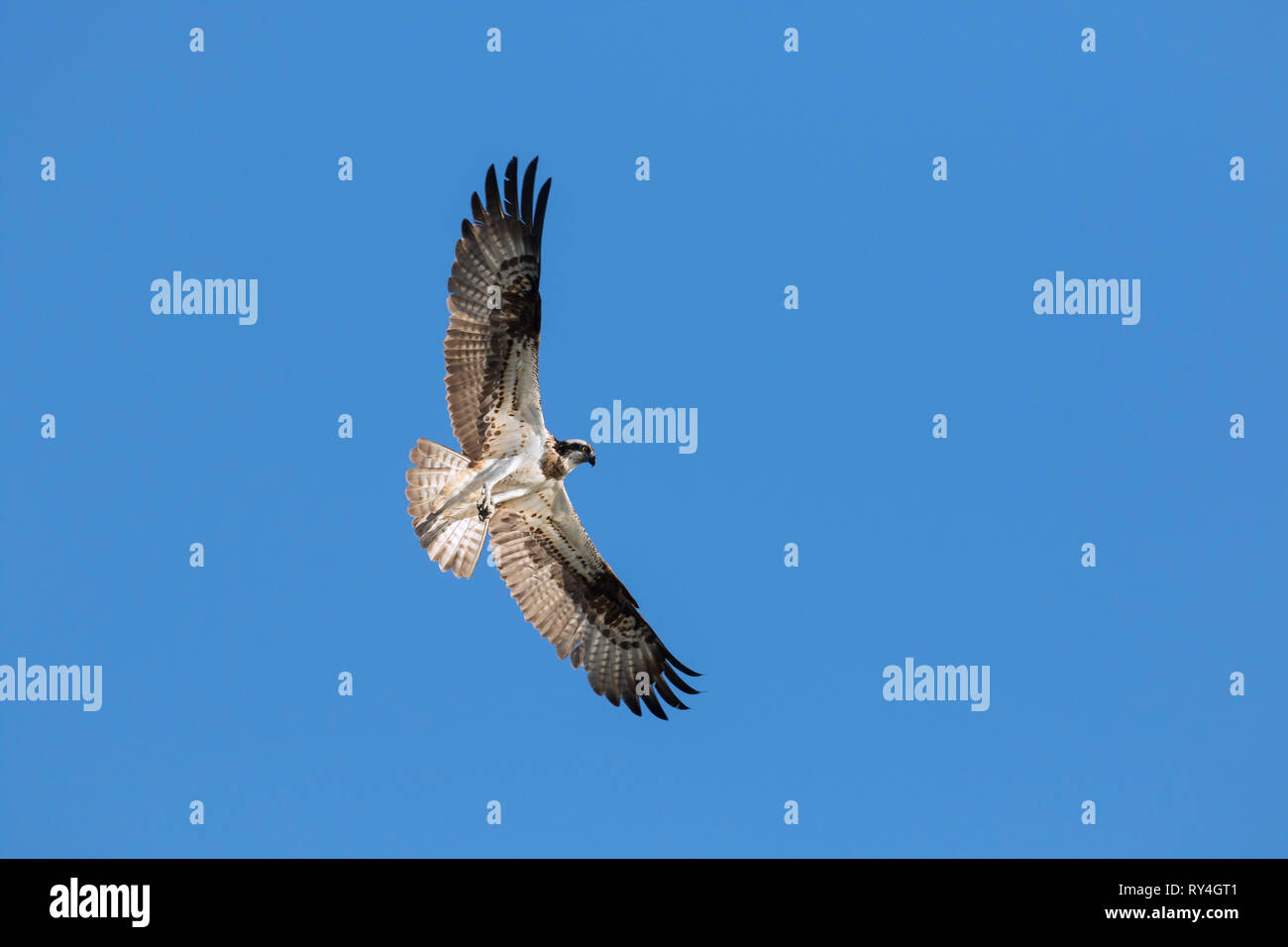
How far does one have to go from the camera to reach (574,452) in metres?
13.3

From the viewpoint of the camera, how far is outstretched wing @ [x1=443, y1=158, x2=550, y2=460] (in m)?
12.8

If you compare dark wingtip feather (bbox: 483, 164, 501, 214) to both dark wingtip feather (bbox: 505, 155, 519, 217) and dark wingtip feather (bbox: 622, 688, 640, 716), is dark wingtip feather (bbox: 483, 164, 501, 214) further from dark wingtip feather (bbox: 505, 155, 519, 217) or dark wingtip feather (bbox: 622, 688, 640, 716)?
dark wingtip feather (bbox: 622, 688, 640, 716)

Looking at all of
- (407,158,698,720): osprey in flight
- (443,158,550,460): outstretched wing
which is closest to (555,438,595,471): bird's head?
(407,158,698,720): osprey in flight

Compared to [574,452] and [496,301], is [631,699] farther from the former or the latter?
[496,301]

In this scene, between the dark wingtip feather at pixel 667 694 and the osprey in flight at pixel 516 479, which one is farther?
the dark wingtip feather at pixel 667 694

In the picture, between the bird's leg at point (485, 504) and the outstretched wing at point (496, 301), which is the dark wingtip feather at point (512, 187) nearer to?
the outstretched wing at point (496, 301)

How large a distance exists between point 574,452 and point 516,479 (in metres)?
0.63

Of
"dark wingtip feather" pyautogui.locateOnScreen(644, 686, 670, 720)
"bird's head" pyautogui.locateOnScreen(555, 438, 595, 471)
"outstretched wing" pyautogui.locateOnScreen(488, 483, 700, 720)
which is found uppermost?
"bird's head" pyautogui.locateOnScreen(555, 438, 595, 471)

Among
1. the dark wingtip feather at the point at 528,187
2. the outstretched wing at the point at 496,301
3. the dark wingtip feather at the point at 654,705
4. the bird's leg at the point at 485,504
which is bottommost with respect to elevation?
the dark wingtip feather at the point at 654,705

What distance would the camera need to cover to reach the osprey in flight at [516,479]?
42.0 ft

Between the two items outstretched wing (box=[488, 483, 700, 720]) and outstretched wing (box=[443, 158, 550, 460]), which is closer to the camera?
outstretched wing (box=[443, 158, 550, 460])

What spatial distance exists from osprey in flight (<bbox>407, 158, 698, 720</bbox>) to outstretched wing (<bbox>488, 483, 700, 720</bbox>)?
0.01m

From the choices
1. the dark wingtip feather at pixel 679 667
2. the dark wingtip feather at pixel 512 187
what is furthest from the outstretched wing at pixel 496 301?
the dark wingtip feather at pixel 679 667

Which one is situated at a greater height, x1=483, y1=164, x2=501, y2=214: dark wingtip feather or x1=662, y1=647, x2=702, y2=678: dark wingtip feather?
x1=483, y1=164, x2=501, y2=214: dark wingtip feather
